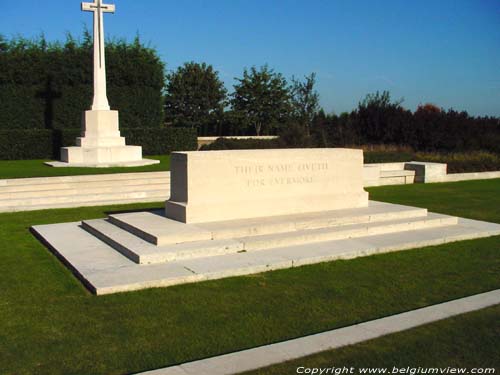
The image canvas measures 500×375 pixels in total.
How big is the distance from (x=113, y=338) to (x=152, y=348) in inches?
16.5

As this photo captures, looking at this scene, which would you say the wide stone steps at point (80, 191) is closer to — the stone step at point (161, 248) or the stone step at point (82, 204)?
the stone step at point (82, 204)

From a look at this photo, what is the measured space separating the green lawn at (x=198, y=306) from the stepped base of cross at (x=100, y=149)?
9.91 metres

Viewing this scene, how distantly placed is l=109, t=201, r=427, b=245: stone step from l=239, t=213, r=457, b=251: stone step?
0.13m

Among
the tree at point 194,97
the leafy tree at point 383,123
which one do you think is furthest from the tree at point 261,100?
the leafy tree at point 383,123

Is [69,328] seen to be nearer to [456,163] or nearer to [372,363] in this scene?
[372,363]

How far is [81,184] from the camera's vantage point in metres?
12.4

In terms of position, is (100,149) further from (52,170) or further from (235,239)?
(235,239)

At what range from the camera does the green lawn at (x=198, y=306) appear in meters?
4.00

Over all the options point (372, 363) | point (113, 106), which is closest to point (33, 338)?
point (372, 363)

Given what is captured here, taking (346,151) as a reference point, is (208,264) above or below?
below

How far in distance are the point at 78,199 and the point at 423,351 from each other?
9.16 m

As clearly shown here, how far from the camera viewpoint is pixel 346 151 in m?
8.87

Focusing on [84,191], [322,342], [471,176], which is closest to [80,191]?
[84,191]

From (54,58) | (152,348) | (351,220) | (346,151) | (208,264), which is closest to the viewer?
(152,348)
